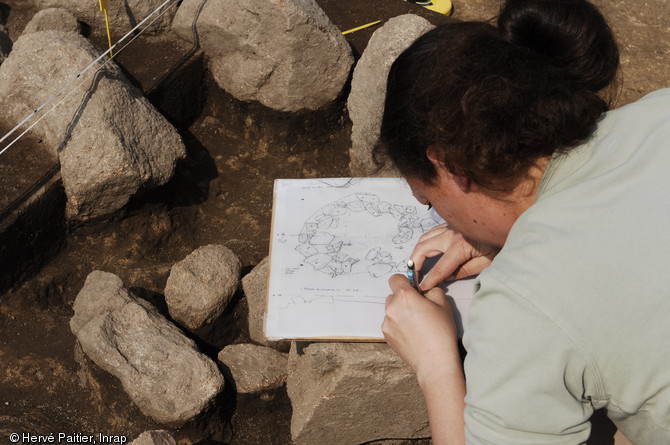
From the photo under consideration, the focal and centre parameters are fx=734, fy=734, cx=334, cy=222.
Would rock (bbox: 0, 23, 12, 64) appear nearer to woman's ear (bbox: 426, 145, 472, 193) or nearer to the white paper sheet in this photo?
the white paper sheet

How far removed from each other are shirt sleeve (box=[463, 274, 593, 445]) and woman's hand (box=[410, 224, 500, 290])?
669 mm

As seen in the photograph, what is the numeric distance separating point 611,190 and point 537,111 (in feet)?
0.69

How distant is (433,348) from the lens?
69.3 inches

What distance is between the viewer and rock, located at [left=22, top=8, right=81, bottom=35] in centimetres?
402

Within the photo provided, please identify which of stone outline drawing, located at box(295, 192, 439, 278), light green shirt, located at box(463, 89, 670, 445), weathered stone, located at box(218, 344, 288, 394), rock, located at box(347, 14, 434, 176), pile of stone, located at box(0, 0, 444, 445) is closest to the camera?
light green shirt, located at box(463, 89, 670, 445)

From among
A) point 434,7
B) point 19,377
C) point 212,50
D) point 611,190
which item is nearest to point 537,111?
point 611,190

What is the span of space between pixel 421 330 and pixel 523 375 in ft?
1.68

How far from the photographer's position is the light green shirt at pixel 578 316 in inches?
50.7

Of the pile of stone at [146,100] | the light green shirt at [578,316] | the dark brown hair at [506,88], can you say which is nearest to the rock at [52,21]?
the pile of stone at [146,100]

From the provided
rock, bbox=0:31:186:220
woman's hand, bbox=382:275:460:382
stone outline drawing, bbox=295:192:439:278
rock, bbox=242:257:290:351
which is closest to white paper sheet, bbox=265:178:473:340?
stone outline drawing, bbox=295:192:439:278

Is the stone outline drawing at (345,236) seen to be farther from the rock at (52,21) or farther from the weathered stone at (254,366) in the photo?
the rock at (52,21)

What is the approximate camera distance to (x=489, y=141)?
146 centimetres

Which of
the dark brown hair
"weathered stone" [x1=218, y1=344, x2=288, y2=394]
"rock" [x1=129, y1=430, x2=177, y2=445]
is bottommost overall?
"weathered stone" [x1=218, y1=344, x2=288, y2=394]

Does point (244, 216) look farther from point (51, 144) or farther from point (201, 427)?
point (201, 427)
